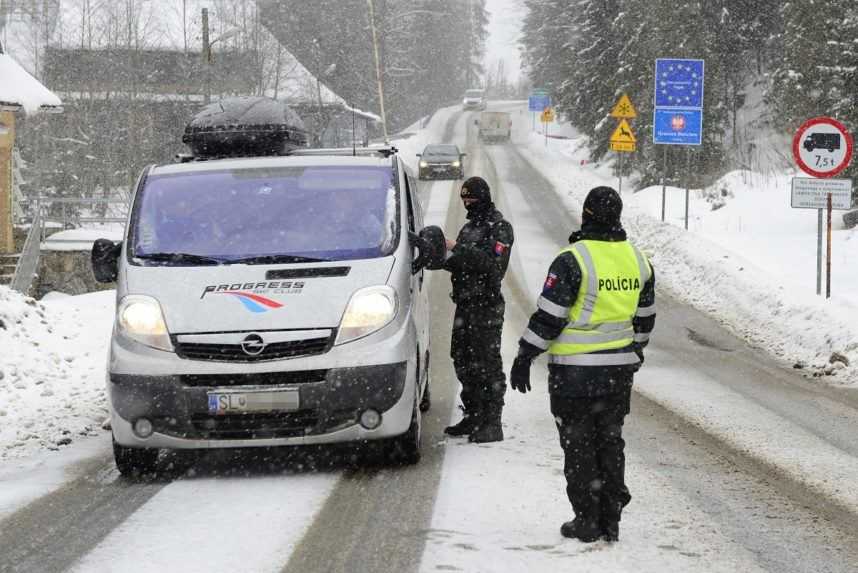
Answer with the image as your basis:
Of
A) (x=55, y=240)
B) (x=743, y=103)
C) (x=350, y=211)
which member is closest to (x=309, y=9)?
(x=743, y=103)

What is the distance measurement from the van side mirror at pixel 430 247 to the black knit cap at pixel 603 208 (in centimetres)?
202

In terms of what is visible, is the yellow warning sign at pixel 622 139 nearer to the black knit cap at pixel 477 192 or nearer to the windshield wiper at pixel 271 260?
the black knit cap at pixel 477 192

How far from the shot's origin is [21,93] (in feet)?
80.8

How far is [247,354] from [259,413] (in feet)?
1.15

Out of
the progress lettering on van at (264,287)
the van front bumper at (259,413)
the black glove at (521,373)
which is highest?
the progress lettering on van at (264,287)

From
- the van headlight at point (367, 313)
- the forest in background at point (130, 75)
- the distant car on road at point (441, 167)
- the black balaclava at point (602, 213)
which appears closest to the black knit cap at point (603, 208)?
the black balaclava at point (602, 213)

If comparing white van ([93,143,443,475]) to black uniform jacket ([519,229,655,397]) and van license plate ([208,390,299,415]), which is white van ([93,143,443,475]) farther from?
black uniform jacket ([519,229,655,397])

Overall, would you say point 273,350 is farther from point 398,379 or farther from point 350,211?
point 350,211

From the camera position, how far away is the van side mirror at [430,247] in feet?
23.0

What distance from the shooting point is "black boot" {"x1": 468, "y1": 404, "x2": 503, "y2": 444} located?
298 inches

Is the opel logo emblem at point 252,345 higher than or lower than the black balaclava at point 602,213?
lower

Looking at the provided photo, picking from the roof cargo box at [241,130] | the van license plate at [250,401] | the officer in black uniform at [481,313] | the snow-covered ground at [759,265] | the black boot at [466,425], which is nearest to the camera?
the van license plate at [250,401]

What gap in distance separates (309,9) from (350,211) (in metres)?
68.7

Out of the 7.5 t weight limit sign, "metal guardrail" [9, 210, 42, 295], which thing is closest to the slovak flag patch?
the 7.5 t weight limit sign
